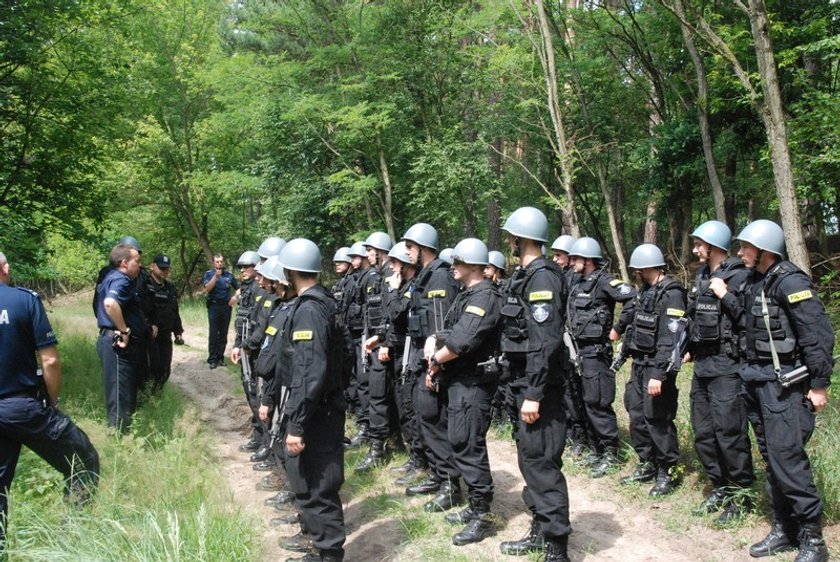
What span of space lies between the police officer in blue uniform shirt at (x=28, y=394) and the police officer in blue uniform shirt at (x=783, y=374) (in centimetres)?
481

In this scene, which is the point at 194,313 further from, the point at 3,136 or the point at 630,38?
the point at 630,38

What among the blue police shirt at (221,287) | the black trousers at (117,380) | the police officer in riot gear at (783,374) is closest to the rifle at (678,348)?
the police officer in riot gear at (783,374)

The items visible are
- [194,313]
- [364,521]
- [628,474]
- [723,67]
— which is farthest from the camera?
Result: [194,313]

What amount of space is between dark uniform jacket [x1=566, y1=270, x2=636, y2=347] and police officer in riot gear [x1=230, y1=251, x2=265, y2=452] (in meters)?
3.45

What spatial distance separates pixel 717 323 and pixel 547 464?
1.85 metres

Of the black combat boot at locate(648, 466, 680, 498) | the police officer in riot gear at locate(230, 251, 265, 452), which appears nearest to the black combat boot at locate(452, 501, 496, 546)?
the black combat boot at locate(648, 466, 680, 498)

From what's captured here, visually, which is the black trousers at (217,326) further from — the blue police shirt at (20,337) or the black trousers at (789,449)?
the black trousers at (789,449)

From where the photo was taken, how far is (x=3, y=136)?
8.28 metres

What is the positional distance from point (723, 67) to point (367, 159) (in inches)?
383

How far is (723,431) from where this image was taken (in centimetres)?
466

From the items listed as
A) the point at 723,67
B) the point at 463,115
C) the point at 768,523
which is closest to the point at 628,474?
the point at 768,523

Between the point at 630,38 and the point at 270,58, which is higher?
the point at 270,58

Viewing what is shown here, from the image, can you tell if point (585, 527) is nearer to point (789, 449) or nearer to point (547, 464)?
point (547, 464)

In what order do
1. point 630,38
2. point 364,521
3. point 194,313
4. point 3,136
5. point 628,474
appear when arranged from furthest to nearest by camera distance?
point 194,313, point 630,38, point 3,136, point 628,474, point 364,521
